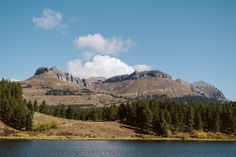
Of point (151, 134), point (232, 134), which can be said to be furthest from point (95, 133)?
point (232, 134)

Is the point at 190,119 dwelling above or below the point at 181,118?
below

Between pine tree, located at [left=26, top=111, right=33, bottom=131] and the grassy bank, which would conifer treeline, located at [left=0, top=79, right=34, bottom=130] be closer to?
pine tree, located at [left=26, top=111, right=33, bottom=131]

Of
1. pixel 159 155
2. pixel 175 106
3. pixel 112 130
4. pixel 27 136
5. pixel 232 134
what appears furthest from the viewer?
pixel 175 106

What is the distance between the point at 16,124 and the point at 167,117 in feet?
Answer: 216

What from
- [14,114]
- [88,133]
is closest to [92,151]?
[88,133]

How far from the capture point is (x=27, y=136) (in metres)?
136

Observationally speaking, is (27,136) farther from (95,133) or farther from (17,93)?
(17,93)

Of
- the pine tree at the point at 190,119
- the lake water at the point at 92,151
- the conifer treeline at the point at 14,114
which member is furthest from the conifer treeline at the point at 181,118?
the lake water at the point at 92,151

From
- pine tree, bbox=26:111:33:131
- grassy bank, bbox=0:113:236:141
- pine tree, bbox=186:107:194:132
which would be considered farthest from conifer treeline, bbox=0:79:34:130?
pine tree, bbox=186:107:194:132

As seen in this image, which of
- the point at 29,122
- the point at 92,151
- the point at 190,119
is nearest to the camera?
the point at 92,151

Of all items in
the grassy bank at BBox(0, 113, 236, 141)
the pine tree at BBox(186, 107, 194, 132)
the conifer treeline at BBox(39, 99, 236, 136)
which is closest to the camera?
the grassy bank at BBox(0, 113, 236, 141)

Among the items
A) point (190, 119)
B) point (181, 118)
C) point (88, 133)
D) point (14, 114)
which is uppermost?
point (14, 114)

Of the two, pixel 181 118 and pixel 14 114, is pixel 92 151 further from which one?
pixel 181 118

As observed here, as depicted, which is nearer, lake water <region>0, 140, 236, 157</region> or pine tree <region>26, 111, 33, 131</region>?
lake water <region>0, 140, 236, 157</region>
